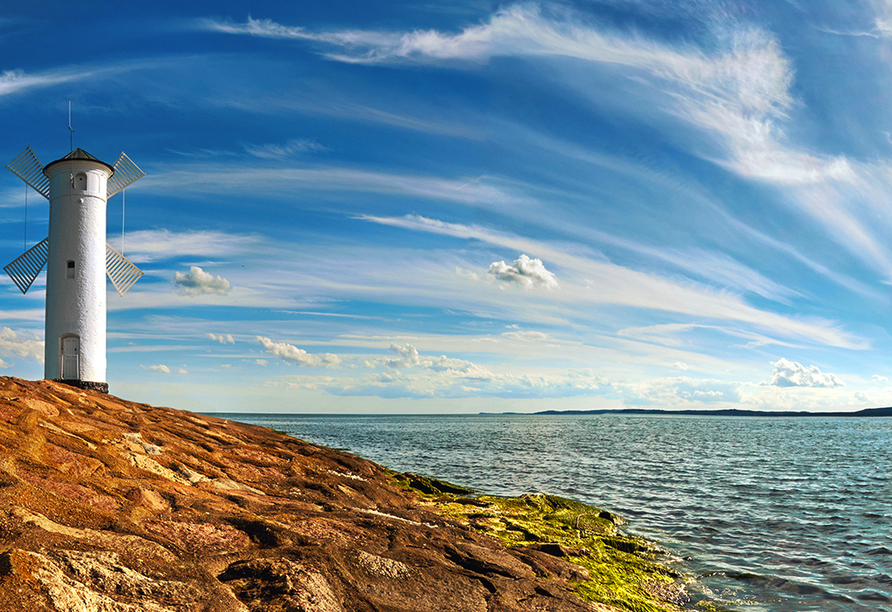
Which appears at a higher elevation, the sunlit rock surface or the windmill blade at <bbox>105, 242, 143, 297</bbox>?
the windmill blade at <bbox>105, 242, 143, 297</bbox>

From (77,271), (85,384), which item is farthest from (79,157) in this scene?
(85,384)

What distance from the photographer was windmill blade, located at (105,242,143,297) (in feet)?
92.7

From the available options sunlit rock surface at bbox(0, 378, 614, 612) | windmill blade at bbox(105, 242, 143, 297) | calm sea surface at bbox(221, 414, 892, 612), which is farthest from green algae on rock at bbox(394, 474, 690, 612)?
windmill blade at bbox(105, 242, 143, 297)

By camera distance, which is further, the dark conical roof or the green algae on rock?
the dark conical roof

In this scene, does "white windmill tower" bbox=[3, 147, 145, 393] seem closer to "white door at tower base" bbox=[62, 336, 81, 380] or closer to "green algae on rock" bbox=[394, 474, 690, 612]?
"white door at tower base" bbox=[62, 336, 81, 380]

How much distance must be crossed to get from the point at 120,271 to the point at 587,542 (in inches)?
1022

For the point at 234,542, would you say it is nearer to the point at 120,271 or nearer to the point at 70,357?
the point at 70,357

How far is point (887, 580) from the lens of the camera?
42.1 feet

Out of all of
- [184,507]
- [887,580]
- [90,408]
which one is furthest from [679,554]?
[90,408]

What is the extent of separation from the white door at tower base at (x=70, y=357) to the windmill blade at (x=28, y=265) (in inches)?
261

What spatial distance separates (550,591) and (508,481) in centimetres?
1873

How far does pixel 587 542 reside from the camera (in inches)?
557

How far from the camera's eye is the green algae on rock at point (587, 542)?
34.5ft

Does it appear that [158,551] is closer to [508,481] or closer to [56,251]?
[508,481]
